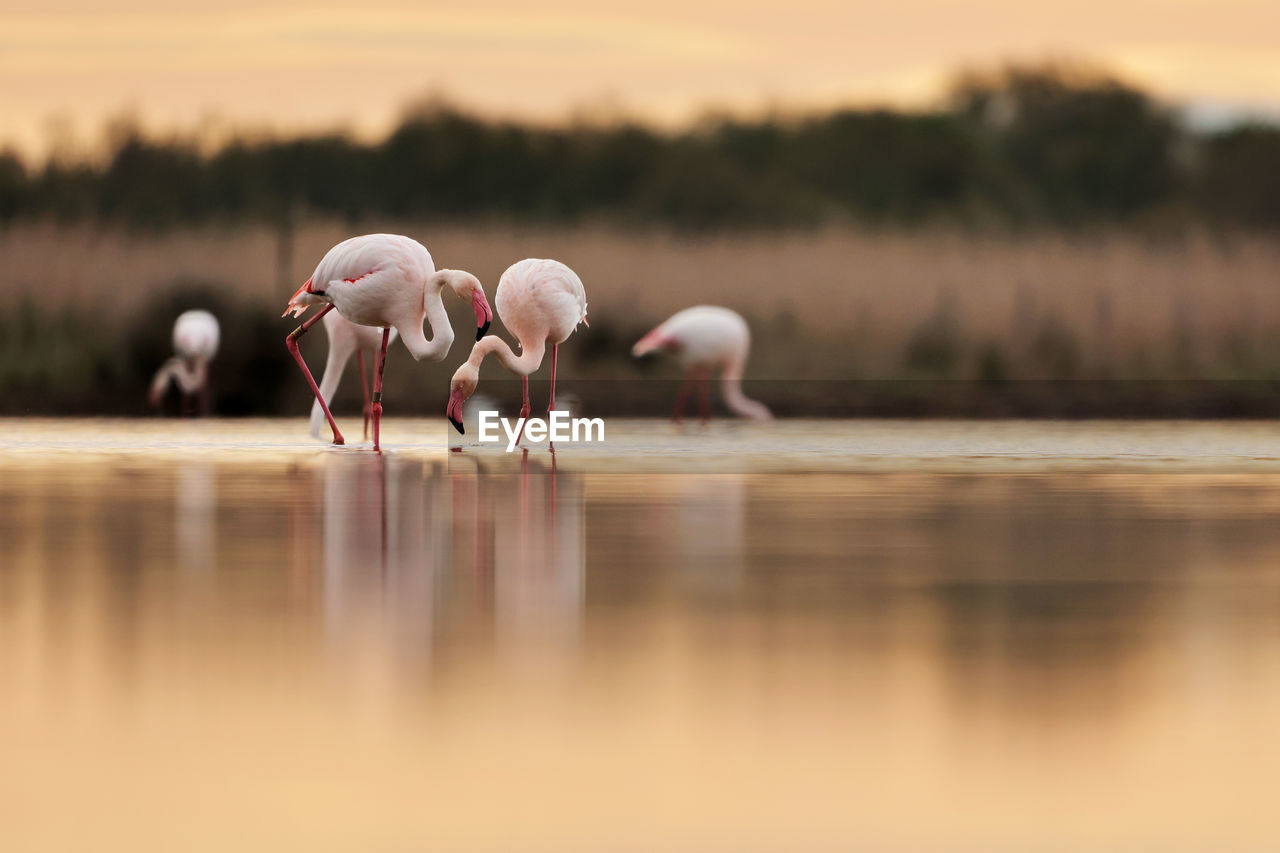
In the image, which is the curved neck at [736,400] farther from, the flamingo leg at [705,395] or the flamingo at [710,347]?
the flamingo leg at [705,395]

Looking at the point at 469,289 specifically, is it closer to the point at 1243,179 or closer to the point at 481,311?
the point at 481,311

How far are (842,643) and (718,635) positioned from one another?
0.35 m

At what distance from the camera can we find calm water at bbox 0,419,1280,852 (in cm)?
339

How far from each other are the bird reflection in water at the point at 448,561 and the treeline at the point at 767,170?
18988 millimetres

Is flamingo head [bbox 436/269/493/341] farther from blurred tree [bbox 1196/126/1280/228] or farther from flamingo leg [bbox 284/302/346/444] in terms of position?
blurred tree [bbox 1196/126/1280/228]

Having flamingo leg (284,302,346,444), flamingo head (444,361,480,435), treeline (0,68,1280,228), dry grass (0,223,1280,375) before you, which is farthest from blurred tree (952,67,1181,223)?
flamingo head (444,361,480,435)

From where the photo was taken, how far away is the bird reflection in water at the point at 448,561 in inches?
204

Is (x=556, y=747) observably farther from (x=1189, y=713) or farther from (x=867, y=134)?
(x=867, y=134)

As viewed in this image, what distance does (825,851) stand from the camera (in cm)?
318

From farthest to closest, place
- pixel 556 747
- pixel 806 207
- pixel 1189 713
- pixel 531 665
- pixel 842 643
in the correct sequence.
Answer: pixel 806 207, pixel 842 643, pixel 531 665, pixel 1189 713, pixel 556 747

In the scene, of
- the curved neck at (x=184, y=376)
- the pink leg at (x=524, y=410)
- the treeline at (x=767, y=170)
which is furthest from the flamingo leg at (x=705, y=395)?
the treeline at (x=767, y=170)

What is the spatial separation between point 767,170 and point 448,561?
115 feet

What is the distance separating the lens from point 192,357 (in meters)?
18.5

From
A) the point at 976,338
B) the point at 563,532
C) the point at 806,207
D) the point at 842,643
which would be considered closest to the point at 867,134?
the point at 806,207
